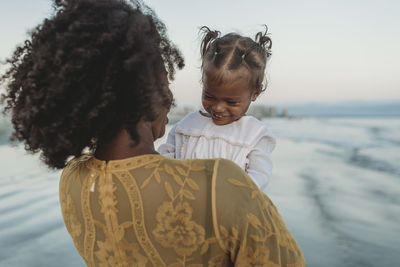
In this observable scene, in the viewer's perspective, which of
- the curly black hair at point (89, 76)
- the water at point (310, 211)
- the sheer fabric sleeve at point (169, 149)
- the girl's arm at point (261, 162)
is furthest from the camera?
the water at point (310, 211)

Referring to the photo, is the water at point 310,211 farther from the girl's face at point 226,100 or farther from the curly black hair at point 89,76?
the girl's face at point 226,100

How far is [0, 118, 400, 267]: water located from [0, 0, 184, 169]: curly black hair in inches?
24.9

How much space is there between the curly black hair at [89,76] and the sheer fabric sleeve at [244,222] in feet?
1.01

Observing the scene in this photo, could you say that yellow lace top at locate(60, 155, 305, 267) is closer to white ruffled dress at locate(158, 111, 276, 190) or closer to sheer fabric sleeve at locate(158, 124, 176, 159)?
white ruffled dress at locate(158, 111, 276, 190)

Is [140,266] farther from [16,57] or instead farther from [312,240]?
[312,240]

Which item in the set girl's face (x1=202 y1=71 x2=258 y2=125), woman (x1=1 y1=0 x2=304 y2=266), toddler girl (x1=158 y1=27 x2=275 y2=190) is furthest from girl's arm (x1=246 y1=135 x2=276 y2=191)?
woman (x1=1 y1=0 x2=304 y2=266)

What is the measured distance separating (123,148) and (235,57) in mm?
1022

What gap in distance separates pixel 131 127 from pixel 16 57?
48cm

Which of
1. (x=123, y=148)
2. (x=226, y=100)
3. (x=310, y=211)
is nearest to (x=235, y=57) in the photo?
(x=226, y=100)

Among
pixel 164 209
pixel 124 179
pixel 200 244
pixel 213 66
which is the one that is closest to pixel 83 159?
pixel 124 179

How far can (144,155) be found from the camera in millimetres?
1004

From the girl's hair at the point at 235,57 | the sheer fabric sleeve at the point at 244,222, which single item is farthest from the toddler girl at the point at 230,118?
the sheer fabric sleeve at the point at 244,222

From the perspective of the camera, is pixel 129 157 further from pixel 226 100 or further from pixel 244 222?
pixel 226 100

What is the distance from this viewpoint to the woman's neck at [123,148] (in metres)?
1.02
